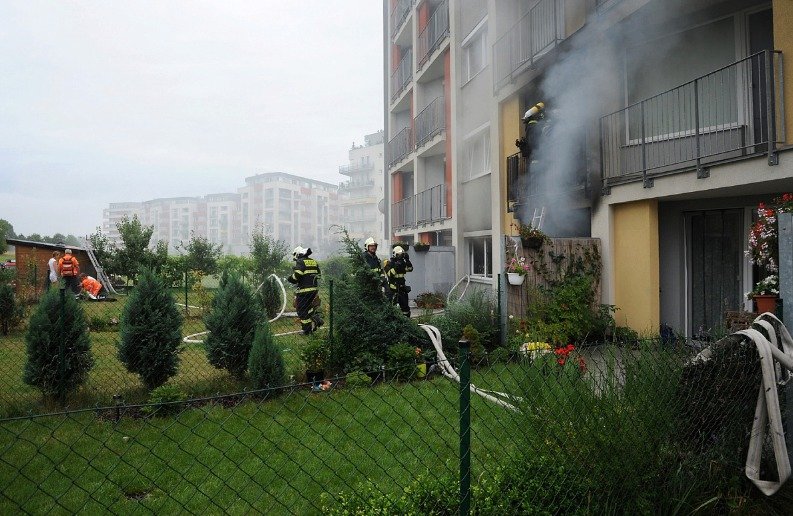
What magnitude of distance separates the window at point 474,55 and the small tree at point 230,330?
35.2 feet

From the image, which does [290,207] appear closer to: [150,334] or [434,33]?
[434,33]

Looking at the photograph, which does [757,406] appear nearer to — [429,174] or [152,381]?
[152,381]

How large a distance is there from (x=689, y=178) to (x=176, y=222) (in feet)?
400

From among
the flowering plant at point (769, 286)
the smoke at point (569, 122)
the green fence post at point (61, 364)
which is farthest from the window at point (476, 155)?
the green fence post at point (61, 364)

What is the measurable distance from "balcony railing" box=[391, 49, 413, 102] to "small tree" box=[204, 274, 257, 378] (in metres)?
16.6

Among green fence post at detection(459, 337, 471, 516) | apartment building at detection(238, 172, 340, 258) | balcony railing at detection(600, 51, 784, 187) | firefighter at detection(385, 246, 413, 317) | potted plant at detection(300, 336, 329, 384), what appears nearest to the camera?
green fence post at detection(459, 337, 471, 516)

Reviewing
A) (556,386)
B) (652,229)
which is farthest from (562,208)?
(556,386)

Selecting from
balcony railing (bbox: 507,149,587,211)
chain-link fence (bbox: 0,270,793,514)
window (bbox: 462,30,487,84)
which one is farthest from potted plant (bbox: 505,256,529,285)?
window (bbox: 462,30,487,84)

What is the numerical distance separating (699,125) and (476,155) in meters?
8.24

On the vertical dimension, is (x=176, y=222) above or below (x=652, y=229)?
above

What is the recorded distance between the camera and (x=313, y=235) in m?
116

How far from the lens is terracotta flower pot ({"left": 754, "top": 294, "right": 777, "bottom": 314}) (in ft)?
20.8

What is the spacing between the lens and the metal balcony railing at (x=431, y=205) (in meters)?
17.6

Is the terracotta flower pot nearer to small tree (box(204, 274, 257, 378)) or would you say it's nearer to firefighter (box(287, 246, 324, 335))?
small tree (box(204, 274, 257, 378))
